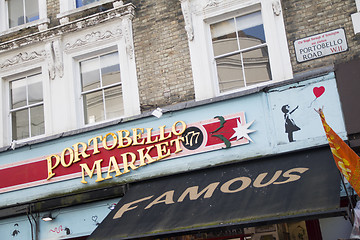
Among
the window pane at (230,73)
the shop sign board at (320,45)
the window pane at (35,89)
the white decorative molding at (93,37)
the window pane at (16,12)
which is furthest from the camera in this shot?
the window pane at (16,12)

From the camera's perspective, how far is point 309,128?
8.47 metres

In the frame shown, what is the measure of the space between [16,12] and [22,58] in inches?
56.5

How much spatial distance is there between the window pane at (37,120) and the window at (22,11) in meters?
2.21

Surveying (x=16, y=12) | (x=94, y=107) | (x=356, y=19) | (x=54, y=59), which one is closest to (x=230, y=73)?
(x=356, y=19)

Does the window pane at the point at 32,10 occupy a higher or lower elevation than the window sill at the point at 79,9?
higher

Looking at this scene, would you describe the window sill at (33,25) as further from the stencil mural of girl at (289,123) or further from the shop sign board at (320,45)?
the stencil mural of girl at (289,123)

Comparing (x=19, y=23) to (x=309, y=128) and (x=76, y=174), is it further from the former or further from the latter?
(x=309, y=128)

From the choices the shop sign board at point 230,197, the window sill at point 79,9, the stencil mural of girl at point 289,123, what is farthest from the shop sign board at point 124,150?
the window sill at point 79,9

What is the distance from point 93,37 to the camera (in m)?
10.8

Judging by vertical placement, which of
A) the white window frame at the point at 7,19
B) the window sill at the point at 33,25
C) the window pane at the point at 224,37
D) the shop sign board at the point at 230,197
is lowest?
the shop sign board at the point at 230,197

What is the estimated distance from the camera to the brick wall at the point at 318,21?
865 cm

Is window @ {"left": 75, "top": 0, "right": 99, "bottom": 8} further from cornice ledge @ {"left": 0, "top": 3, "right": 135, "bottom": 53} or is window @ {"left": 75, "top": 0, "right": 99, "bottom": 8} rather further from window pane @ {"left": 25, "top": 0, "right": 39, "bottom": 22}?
window pane @ {"left": 25, "top": 0, "right": 39, "bottom": 22}

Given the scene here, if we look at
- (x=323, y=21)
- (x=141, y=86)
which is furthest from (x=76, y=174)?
(x=323, y=21)

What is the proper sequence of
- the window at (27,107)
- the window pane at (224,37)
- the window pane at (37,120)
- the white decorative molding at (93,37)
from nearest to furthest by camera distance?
1. the window pane at (224,37)
2. the white decorative molding at (93,37)
3. the window pane at (37,120)
4. the window at (27,107)
